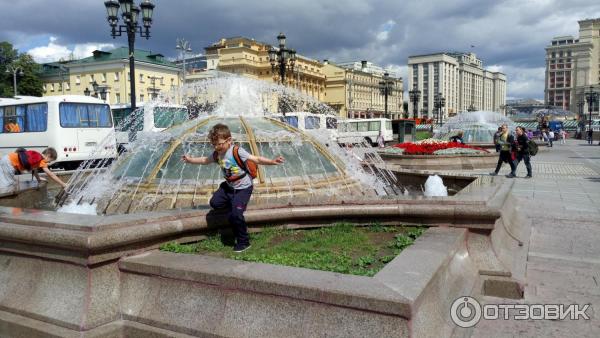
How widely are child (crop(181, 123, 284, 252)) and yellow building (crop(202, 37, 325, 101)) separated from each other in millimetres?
57169

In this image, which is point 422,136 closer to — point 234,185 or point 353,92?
point 353,92

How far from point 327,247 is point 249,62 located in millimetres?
64054

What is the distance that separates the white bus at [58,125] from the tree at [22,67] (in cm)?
4275

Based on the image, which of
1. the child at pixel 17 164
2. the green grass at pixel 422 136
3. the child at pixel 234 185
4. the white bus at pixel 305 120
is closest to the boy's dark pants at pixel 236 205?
the child at pixel 234 185

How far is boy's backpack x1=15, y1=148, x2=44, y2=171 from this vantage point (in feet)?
20.7

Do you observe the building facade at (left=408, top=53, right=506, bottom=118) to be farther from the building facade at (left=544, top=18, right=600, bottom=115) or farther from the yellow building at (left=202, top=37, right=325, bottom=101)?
the yellow building at (left=202, top=37, right=325, bottom=101)

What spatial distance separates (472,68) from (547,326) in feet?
550

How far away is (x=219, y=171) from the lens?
5.80 meters

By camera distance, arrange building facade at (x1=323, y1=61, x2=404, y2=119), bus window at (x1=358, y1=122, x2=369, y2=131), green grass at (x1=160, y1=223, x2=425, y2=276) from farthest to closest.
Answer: building facade at (x1=323, y1=61, x2=404, y2=119), bus window at (x1=358, y1=122, x2=369, y2=131), green grass at (x1=160, y1=223, x2=425, y2=276)

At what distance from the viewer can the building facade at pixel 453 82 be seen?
134500 millimetres

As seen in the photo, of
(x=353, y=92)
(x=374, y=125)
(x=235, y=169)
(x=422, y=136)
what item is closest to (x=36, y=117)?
(x=235, y=169)

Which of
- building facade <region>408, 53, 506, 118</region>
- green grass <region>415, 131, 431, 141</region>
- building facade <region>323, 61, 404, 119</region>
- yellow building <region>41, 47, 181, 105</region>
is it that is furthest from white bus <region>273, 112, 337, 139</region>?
building facade <region>408, 53, 506, 118</region>

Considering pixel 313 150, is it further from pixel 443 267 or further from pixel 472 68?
pixel 472 68

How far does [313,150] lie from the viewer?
6703 millimetres
